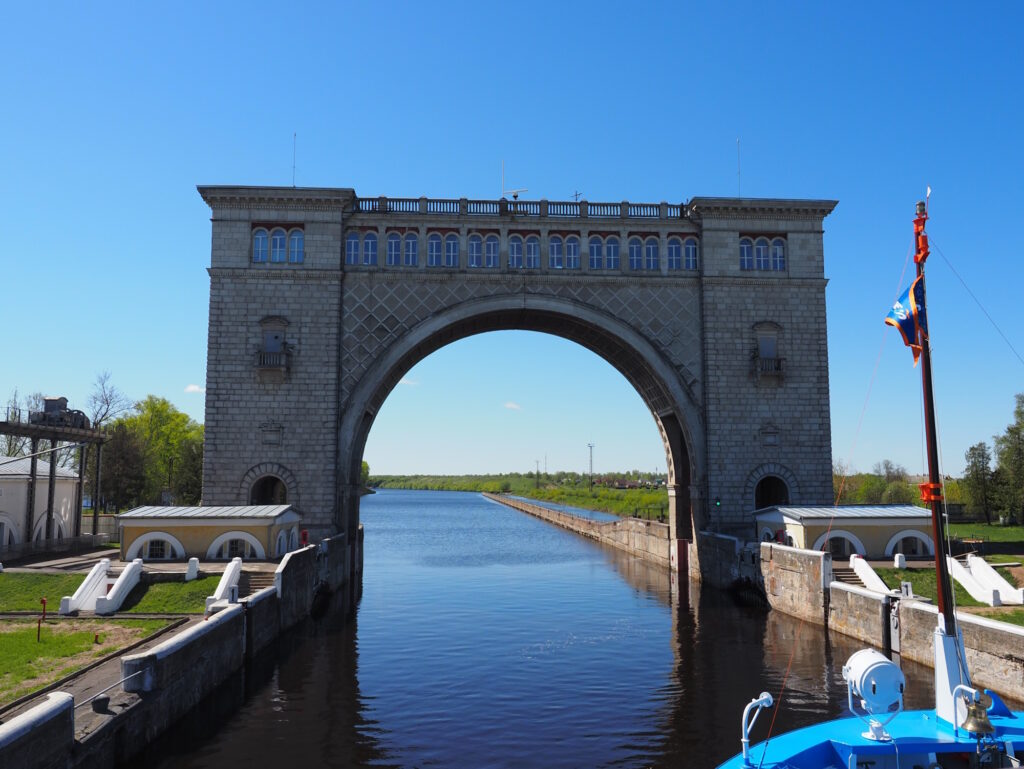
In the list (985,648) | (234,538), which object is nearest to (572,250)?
(234,538)

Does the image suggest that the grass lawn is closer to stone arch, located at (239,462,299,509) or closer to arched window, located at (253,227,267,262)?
stone arch, located at (239,462,299,509)

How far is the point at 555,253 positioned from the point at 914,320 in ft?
96.7

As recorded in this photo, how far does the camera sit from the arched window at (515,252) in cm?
4128

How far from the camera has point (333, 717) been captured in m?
18.1

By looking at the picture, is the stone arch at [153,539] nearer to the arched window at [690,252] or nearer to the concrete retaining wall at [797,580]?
the concrete retaining wall at [797,580]

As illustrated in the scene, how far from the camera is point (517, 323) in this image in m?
44.2

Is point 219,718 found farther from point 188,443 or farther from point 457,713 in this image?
point 188,443

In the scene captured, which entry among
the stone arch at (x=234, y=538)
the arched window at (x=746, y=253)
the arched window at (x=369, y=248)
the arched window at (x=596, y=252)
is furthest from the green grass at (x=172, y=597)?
the arched window at (x=746, y=253)

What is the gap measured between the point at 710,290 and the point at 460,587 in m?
20.7

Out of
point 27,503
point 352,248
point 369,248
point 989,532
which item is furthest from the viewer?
point 989,532

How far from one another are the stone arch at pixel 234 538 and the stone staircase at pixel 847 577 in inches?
Result: 903

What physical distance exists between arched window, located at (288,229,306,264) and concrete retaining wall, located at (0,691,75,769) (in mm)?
30350

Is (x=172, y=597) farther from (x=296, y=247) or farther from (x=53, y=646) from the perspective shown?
(x=296, y=247)

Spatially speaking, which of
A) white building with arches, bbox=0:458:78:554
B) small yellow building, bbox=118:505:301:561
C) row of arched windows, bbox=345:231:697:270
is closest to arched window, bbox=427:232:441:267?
row of arched windows, bbox=345:231:697:270
